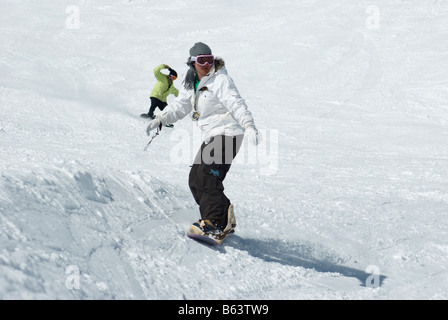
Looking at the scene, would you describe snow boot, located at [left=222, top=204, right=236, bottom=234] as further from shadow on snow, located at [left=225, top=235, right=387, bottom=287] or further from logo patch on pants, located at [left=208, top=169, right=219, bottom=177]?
logo patch on pants, located at [left=208, top=169, right=219, bottom=177]

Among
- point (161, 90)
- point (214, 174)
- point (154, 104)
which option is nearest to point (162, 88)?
point (161, 90)

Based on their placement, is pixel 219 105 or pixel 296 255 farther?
pixel 296 255

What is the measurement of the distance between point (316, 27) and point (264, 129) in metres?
9.48

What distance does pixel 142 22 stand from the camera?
2069 centimetres

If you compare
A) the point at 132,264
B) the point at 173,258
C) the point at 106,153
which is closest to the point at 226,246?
the point at 173,258

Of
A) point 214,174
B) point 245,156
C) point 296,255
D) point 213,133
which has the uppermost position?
point 213,133

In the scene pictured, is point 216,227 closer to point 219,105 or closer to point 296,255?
point 296,255

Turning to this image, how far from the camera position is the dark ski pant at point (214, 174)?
13.7 ft

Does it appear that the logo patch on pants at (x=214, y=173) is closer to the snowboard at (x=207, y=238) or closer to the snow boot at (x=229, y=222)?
the snow boot at (x=229, y=222)

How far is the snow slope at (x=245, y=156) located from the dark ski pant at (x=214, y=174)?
29 centimetres

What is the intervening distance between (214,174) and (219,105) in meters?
0.57

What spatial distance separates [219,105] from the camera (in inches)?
164

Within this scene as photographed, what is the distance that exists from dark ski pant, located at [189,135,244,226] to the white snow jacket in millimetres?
76

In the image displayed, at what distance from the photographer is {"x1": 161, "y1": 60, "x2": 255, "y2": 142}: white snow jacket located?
13.3 feet
